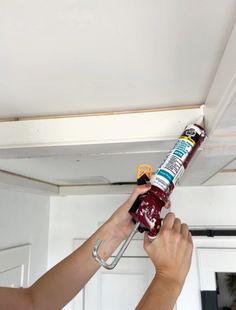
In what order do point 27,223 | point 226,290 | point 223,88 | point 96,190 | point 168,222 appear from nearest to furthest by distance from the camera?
point 223,88, point 168,222, point 226,290, point 27,223, point 96,190

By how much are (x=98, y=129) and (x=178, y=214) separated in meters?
1.14

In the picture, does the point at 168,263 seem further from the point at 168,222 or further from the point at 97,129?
the point at 97,129

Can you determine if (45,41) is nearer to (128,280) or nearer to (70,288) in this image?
(70,288)

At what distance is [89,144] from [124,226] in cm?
20

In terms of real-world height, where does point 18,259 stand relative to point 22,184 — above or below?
below

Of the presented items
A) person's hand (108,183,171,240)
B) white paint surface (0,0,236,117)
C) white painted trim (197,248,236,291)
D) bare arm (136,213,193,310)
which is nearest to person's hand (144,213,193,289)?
bare arm (136,213,193,310)

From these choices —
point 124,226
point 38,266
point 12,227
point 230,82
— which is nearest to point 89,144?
point 124,226

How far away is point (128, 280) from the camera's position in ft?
6.24

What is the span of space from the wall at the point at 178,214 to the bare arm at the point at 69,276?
102 centimetres

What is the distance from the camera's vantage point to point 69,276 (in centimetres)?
66

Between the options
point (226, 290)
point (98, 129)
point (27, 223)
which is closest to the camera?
point (98, 129)

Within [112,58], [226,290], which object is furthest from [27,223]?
[112,58]

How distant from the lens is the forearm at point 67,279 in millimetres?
651

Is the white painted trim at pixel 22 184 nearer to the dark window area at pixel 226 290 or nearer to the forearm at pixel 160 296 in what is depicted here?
the forearm at pixel 160 296
